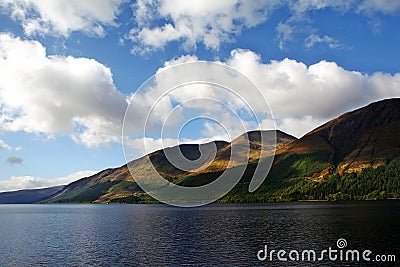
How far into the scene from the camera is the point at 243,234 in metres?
99.2

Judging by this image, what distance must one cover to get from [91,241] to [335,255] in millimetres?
61050

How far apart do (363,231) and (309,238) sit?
1956cm

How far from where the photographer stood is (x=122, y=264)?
209 ft

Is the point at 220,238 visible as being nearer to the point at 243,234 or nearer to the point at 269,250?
the point at 243,234

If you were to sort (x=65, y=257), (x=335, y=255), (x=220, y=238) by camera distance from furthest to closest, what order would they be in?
(x=220, y=238), (x=65, y=257), (x=335, y=255)

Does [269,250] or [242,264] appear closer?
[242,264]

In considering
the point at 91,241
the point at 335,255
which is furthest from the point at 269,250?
the point at 91,241

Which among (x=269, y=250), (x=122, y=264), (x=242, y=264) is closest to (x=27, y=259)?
(x=122, y=264)

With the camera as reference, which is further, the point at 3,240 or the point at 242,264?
the point at 3,240

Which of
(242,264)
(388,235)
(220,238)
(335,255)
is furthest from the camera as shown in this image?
(220,238)

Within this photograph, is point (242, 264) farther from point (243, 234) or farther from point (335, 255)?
point (243, 234)

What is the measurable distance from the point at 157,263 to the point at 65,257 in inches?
830

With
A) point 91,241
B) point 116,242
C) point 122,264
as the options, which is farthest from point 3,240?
point 122,264

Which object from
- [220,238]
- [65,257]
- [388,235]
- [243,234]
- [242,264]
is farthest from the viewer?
[243,234]
